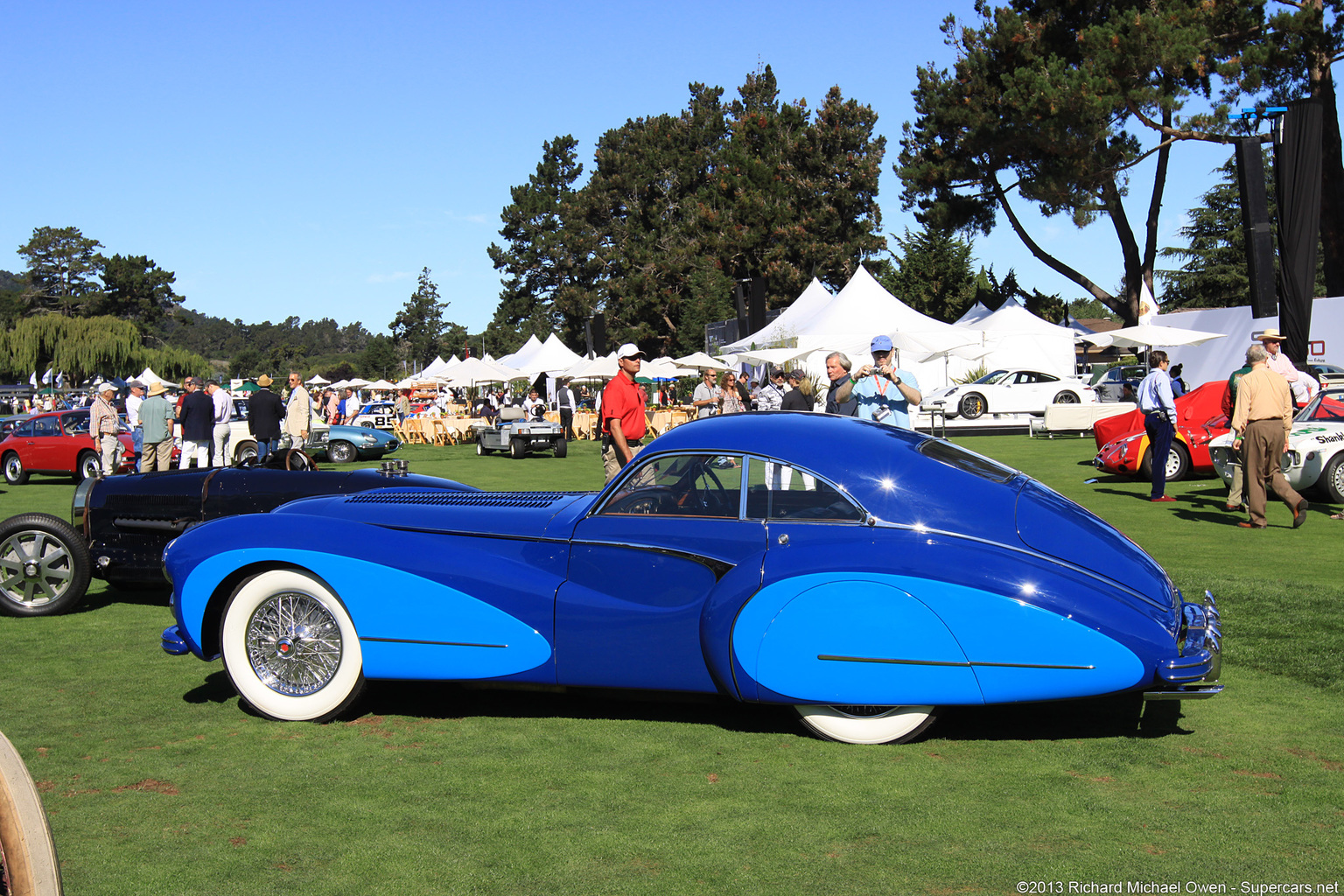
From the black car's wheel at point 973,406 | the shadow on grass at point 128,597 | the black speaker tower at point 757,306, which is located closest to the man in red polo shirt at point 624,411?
the shadow on grass at point 128,597

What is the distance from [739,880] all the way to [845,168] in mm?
56919

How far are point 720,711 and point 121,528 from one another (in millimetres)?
4948

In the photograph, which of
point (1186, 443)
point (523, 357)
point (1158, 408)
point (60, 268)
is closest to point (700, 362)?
point (523, 357)

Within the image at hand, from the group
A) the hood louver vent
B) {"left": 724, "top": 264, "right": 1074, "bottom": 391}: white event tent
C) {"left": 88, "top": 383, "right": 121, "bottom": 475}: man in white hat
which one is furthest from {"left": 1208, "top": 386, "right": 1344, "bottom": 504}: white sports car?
{"left": 88, "top": 383, "right": 121, "bottom": 475}: man in white hat

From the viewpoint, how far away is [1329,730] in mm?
4398

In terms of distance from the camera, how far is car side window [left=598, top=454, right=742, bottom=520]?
14.9ft

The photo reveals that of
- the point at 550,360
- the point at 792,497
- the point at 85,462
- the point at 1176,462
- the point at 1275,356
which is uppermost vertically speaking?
the point at 550,360

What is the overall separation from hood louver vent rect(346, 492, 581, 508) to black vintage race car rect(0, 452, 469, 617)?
214cm

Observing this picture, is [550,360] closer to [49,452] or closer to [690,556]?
[49,452]

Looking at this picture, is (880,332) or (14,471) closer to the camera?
(14,471)

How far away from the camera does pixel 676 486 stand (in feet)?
15.2

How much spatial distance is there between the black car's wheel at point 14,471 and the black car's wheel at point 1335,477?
2169 cm

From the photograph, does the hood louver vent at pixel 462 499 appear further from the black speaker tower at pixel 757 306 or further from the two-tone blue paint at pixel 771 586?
the black speaker tower at pixel 757 306

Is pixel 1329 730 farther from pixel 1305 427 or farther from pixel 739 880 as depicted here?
pixel 1305 427
